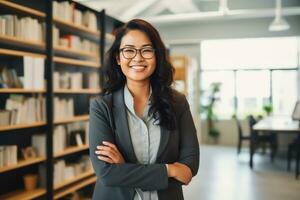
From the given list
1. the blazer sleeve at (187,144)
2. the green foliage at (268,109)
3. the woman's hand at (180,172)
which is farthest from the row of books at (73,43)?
the green foliage at (268,109)

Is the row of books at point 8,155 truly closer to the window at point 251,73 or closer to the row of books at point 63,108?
the row of books at point 63,108

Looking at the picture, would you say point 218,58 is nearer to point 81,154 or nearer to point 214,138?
point 214,138

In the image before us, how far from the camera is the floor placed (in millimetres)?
4906

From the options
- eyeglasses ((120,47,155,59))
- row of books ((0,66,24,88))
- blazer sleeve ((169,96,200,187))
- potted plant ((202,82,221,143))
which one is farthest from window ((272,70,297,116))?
eyeglasses ((120,47,155,59))

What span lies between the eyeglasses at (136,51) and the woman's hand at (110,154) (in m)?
0.40

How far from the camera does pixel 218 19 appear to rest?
9.41 m

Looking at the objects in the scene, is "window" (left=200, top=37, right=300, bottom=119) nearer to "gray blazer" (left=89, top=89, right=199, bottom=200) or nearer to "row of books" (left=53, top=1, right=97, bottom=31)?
"row of books" (left=53, top=1, right=97, bottom=31)

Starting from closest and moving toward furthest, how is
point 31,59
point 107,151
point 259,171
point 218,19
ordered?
point 107,151
point 31,59
point 259,171
point 218,19

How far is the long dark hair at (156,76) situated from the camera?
4.97 ft

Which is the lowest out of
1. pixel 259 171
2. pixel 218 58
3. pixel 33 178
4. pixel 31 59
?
pixel 259 171

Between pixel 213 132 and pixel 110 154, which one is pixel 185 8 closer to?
pixel 213 132

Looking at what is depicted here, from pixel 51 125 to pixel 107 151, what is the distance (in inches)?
101

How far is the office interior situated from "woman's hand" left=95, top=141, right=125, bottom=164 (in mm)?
490

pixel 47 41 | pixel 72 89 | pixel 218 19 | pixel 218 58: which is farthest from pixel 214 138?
pixel 47 41
